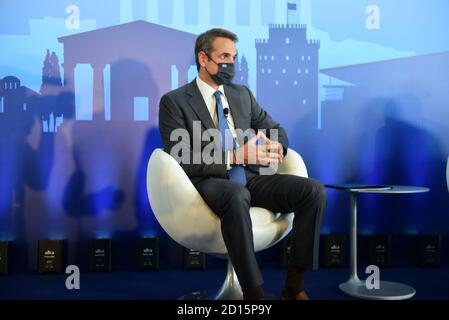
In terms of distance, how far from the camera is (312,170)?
354cm

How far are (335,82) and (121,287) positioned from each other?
6.98 ft

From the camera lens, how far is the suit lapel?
8.32 feet

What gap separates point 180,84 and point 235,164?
3.74 feet

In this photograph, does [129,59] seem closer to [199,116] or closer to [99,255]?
[199,116]

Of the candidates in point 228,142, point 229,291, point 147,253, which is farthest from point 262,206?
point 147,253

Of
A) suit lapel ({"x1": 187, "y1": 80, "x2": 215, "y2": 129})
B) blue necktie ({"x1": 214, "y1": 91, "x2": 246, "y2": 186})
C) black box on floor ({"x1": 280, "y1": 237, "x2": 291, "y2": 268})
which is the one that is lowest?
black box on floor ({"x1": 280, "y1": 237, "x2": 291, "y2": 268})

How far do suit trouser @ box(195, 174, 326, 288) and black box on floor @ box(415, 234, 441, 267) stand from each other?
1445 mm

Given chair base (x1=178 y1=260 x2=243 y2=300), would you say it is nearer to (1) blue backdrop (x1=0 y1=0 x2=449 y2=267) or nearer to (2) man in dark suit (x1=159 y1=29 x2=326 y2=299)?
(2) man in dark suit (x1=159 y1=29 x2=326 y2=299)

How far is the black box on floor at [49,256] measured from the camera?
3217 mm

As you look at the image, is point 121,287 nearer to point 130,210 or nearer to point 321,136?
point 130,210

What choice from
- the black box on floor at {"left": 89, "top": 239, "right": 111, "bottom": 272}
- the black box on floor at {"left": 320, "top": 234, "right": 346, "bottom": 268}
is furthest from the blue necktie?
the black box on floor at {"left": 89, "top": 239, "right": 111, "bottom": 272}

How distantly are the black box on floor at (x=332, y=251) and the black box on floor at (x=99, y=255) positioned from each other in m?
1.53
